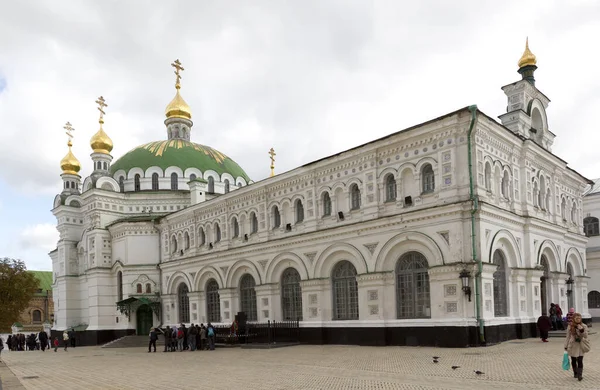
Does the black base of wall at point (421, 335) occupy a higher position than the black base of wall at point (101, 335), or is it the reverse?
the black base of wall at point (421, 335)

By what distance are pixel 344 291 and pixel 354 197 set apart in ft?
11.6

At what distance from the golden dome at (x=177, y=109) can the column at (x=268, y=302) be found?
1965 cm

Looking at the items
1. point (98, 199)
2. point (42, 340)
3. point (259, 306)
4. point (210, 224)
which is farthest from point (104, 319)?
point (259, 306)

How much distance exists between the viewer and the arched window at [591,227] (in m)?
31.0

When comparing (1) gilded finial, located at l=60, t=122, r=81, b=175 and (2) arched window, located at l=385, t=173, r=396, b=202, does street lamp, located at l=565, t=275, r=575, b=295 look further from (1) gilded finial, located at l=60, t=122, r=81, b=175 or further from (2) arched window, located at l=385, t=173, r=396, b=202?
(1) gilded finial, located at l=60, t=122, r=81, b=175

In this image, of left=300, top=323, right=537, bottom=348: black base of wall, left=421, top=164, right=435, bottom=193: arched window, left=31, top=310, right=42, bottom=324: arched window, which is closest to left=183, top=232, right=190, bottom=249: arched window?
left=300, top=323, right=537, bottom=348: black base of wall

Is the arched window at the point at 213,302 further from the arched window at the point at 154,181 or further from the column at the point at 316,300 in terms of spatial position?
the arched window at the point at 154,181

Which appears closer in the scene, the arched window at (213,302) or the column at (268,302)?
the column at (268,302)

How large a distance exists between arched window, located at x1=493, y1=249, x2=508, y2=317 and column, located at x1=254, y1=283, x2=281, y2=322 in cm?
901

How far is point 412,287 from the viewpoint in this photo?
18.8 meters

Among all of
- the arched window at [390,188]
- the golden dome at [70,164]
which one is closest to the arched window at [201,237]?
the arched window at [390,188]

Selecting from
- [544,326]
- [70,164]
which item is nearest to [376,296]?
[544,326]

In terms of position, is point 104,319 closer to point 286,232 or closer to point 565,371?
point 286,232

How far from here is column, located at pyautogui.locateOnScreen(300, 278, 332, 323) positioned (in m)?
21.5
